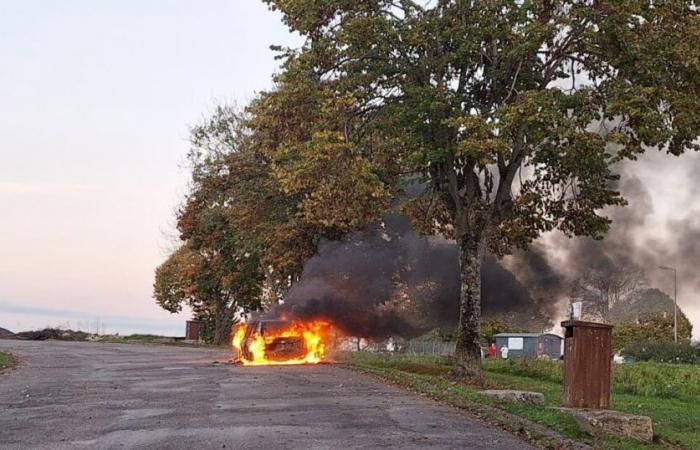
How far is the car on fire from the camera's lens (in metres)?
29.8

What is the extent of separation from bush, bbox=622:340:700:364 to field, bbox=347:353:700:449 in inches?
592

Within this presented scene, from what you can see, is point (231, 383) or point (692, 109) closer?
point (231, 383)

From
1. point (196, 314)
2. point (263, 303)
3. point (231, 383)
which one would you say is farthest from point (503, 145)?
point (196, 314)

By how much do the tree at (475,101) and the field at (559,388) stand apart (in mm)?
2496

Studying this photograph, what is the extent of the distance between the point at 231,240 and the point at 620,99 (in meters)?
29.5

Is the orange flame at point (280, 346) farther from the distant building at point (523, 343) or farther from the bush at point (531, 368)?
the distant building at point (523, 343)

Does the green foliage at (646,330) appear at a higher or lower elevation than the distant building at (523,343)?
higher

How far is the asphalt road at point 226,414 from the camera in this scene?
11.6m

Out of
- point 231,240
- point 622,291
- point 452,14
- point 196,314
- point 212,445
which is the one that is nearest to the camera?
point 212,445

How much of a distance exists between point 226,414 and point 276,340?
15.7 m

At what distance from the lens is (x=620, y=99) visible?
69.8ft

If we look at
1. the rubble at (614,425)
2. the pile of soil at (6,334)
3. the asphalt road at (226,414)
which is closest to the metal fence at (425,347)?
the pile of soil at (6,334)

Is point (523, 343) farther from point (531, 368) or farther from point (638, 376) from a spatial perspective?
point (638, 376)

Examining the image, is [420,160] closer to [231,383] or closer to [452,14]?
[452,14]
